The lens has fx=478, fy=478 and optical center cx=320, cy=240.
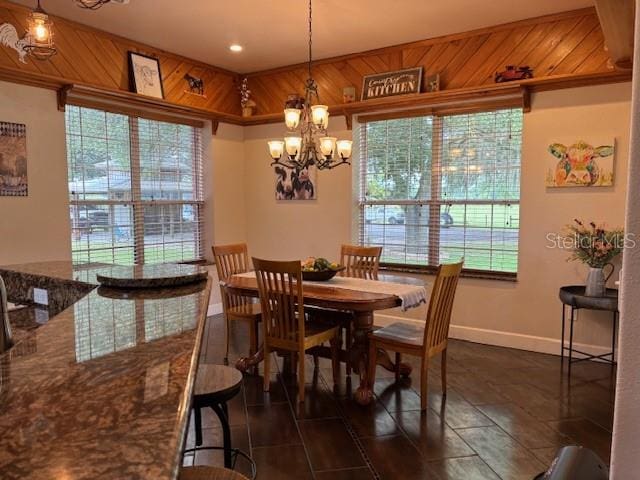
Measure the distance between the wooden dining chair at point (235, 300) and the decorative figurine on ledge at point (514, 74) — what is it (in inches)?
112

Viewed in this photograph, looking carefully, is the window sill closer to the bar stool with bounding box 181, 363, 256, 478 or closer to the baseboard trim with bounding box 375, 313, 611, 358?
the baseboard trim with bounding box 375, 313, 611, 358

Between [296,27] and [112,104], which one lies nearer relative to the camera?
[296,27]

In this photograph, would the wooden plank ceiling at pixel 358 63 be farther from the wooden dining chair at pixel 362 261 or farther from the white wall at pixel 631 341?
the white wall at pixel 631 341

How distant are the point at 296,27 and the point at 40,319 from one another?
341 centimetres

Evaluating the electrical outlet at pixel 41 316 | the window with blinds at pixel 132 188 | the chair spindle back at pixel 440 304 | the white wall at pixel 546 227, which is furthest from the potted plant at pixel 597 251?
the window with blinds at pixel 132 188

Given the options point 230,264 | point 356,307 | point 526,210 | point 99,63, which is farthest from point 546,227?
point 99,63

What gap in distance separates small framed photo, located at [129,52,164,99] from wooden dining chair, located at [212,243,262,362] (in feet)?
5.95

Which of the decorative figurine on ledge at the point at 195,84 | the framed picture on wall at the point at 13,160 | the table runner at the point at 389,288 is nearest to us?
the table runner at the point at 389,288

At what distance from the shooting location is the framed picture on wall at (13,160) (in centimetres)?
371

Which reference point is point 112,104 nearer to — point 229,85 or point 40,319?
point 229,85

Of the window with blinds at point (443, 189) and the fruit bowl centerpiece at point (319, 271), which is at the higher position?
the window with blinds at point (443, 189)

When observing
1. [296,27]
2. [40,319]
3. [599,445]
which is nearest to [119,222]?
[296,27]

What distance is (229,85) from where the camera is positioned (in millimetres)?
5852

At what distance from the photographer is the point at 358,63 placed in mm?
5180
